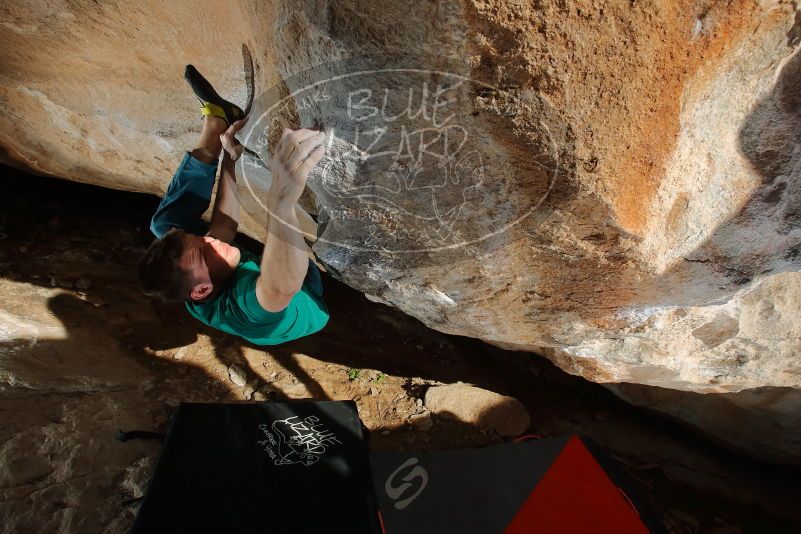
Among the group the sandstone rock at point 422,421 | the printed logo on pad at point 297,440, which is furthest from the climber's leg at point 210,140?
the sandstone rock at point 422,421

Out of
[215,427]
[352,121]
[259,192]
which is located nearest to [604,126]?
[352,121]

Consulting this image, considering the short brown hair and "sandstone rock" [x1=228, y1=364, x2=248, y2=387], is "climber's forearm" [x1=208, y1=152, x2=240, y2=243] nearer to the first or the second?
the short brown hair

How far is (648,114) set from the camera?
3.05 ft

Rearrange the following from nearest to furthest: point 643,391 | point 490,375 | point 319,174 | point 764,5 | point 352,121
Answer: point 764,5 → point 352,121 → point 319,174 → point 643,391 → point 490,375

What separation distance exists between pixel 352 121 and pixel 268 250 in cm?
50

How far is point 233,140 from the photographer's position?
148cm

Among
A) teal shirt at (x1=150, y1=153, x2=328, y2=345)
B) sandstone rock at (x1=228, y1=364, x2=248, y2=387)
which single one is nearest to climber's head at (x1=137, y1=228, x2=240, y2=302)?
teal shirt at (x1=150, y1=153, x2=328, y2=345)

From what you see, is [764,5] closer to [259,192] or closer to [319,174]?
[319,174]

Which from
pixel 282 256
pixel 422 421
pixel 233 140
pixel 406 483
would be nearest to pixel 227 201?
pixel 233 140

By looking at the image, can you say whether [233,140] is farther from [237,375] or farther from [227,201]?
[237,375]

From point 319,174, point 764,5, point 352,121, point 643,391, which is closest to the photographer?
point 764,5

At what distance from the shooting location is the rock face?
86cm

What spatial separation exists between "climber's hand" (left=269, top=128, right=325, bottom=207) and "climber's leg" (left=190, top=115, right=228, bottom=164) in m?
0.45

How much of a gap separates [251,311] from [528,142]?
1.13 metres
